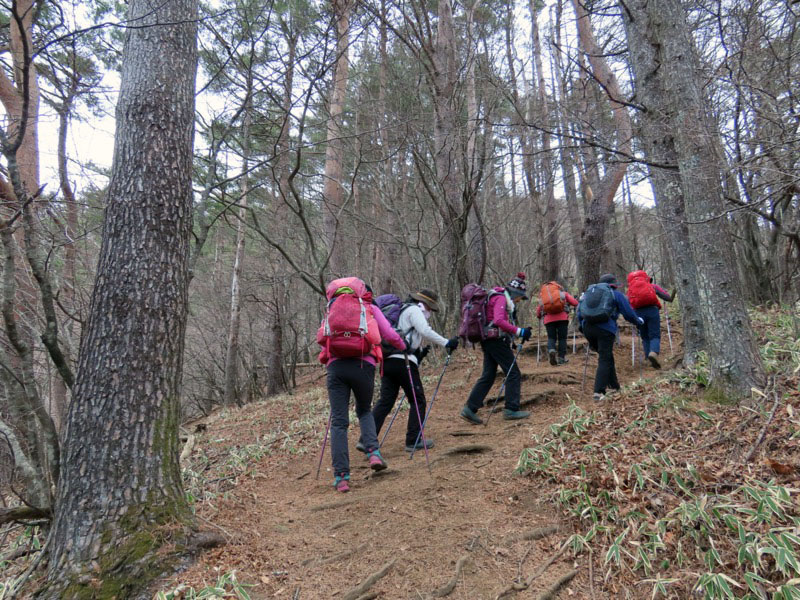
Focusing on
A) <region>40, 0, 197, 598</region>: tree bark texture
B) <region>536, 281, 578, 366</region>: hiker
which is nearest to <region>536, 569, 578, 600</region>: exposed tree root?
<region>40, 0, 197, 598</region>: tree bark texture

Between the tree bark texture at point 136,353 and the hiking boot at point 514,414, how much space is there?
4147mm

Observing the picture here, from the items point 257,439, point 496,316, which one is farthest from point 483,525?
point 257,439

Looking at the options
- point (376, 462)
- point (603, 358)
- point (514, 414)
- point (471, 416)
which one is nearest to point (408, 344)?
point (376, 462)

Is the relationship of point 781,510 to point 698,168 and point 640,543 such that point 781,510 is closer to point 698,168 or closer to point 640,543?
point 640,543

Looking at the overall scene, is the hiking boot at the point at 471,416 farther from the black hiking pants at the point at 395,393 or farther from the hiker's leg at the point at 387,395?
the hiker's leg at the point at 387,395

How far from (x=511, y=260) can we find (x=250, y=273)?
8.28m

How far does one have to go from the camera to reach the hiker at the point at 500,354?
→ 570 cm

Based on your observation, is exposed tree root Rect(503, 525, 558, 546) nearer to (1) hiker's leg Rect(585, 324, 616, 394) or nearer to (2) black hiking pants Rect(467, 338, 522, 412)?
(2) black hiking pants Rect(467, 338, 522, 412)

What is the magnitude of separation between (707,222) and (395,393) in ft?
12.0

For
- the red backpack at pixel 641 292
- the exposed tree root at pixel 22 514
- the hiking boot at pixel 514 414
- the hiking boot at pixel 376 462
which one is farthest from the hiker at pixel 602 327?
the exposed tree root at pixel 22 514

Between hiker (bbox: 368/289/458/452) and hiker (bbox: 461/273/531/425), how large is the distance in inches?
31.3

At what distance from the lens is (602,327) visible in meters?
5.98

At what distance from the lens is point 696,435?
3.58 meters

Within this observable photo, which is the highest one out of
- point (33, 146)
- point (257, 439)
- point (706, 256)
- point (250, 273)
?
point (33, 146)
